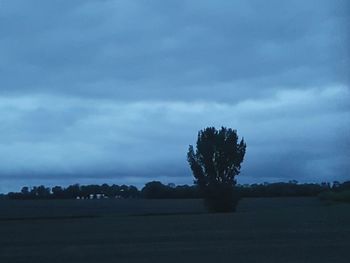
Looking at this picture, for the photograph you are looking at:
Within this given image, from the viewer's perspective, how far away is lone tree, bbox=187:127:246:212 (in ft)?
257

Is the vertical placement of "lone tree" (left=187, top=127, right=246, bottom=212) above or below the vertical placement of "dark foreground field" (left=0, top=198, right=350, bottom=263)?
above

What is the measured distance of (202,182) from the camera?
80.6 m

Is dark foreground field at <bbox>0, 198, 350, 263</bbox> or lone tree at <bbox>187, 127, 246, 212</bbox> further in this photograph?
lone tree at <bbox>187, 127, 246, 212</bbox>

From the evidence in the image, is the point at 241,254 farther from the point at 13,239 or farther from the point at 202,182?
the point at 202,182

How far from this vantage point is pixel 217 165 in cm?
8131

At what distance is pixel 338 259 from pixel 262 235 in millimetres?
12606

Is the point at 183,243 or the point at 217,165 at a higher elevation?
the point at 217,165

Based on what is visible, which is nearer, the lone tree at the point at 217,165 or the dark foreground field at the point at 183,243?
the dark foreground field at the point at 183,243

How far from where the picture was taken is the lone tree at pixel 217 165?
3081 inches

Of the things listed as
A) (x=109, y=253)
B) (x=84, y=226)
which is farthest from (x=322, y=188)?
(x=109, y=253)

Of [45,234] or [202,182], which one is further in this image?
[202,182]

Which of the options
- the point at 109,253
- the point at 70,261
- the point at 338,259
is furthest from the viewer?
the point at 109,253

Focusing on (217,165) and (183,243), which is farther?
(217,165)

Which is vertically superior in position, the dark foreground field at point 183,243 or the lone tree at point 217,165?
the lone tree at point 217,165
